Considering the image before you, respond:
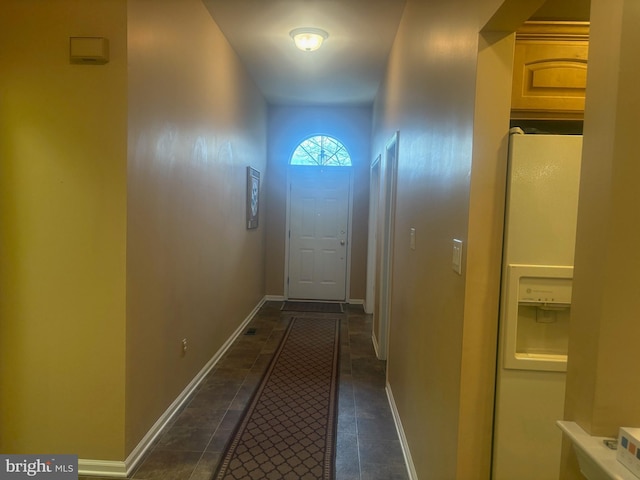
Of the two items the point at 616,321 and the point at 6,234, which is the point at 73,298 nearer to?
the point at 6,234

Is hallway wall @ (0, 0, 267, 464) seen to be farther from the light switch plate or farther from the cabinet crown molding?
the cabinet crown molding

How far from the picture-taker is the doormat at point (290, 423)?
1.98m

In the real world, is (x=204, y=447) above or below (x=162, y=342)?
below

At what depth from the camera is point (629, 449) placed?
0.66 meters

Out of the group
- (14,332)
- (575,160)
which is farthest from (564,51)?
(14,332)

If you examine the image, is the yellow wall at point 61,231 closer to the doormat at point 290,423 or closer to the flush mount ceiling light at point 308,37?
the doormat at point 290,423

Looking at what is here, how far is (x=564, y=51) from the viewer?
136cm

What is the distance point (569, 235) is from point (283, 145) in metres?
4.68

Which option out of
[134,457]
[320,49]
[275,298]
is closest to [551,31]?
[320,49]

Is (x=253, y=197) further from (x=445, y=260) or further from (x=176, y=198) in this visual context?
(x=445, y=260)

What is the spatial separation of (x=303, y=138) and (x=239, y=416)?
158 inches

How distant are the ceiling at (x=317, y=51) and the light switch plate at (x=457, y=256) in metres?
2.08

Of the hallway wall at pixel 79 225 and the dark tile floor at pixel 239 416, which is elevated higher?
the hallway wall at pixel 79 225

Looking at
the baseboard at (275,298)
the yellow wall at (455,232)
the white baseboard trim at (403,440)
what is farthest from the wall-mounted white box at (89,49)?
the baseboard at (275,298)
